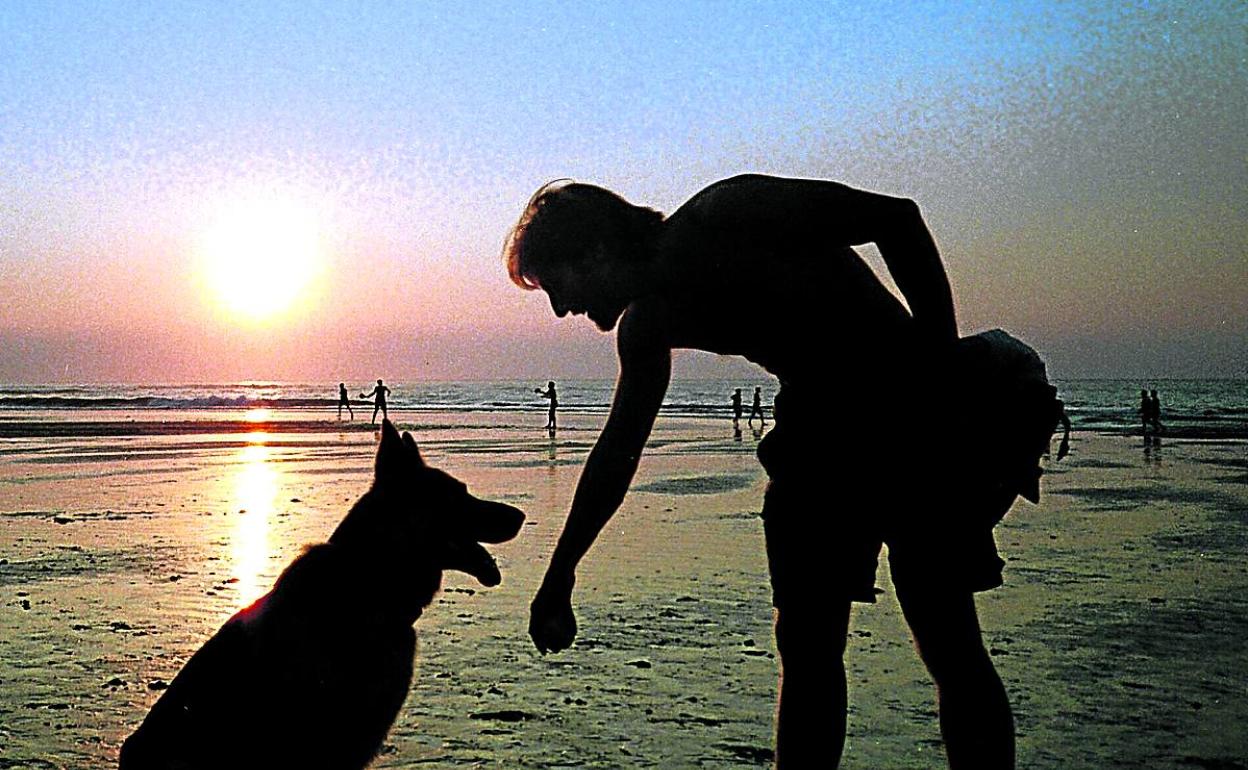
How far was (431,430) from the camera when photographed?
32.4m

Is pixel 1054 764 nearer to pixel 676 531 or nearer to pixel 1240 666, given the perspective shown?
pixel 1240 666

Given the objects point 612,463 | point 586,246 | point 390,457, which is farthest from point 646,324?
point 390,457

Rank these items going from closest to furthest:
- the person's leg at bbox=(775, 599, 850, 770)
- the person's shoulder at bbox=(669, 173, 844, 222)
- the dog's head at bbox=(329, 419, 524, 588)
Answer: the person's shoulder at bbox=(669, 173, 844, 222) → the person's leg at bbox=(775, 599, 850, 770) → the dog's head at bbox=(329, 419, 524, 588)

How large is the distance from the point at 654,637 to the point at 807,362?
2.84m

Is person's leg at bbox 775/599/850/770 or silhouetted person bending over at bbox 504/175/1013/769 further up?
silhouetted person bending over at bbox 504/175/1013/769

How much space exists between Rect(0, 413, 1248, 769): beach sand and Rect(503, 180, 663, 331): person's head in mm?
1466

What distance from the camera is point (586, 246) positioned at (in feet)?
8.71

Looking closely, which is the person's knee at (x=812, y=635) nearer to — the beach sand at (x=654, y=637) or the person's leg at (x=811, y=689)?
the person's leg at (x=811, y=689)

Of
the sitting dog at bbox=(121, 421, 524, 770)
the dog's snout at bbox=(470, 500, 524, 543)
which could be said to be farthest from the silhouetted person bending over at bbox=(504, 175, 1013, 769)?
the dog's snout at bbox=(470, 500, 524, 543)

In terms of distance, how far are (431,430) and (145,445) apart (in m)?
9.35

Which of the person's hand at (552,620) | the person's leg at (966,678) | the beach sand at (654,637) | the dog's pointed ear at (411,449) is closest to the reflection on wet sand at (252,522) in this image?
the beach sand at (654,637)

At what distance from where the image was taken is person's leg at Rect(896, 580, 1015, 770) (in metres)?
2.81

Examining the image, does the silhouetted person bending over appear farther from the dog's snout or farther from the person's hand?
the dog's snout

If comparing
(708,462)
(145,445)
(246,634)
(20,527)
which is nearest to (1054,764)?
(246,634)
